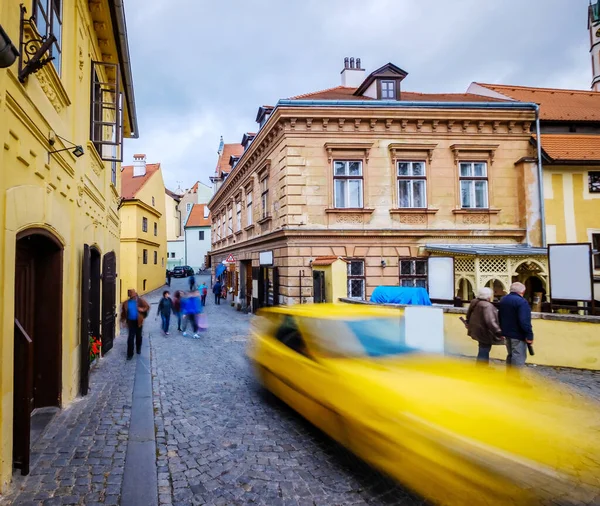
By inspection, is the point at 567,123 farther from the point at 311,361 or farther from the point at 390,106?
the point at 311,361

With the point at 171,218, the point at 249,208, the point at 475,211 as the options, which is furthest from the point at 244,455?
the point at 171,218

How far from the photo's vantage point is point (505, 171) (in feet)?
56.1

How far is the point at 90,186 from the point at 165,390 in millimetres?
4616

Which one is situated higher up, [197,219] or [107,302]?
[197,219]

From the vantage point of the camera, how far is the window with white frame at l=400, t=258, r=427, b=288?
1641 centimetres

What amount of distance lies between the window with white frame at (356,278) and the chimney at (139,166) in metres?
28.2

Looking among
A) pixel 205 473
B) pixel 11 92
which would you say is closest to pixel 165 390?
pixel 205 473

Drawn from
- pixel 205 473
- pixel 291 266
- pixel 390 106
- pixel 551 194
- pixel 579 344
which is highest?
pixel 390 106

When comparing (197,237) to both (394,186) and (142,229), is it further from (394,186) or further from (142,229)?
(394,186)

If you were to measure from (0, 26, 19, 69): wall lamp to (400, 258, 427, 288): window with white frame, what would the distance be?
47.4ft

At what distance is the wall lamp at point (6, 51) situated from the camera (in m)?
3.40

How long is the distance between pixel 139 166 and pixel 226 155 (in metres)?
7.93

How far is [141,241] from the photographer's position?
31094mm

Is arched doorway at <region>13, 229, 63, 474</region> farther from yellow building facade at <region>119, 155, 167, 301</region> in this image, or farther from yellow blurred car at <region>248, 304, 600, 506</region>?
yellow building facade at <region>119, 155, 167, 301</region>
